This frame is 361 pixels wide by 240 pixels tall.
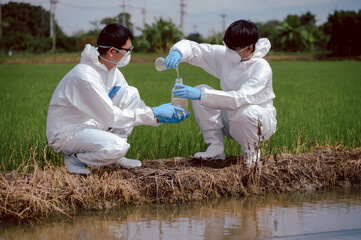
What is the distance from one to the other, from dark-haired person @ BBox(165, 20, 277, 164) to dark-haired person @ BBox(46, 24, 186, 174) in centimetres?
36

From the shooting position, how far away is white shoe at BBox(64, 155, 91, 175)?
3.61 metres

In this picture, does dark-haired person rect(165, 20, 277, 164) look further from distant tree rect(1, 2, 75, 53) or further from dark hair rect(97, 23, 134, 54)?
distant tree rect(1, 2, 75, 53)

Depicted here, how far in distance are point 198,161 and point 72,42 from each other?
131ft

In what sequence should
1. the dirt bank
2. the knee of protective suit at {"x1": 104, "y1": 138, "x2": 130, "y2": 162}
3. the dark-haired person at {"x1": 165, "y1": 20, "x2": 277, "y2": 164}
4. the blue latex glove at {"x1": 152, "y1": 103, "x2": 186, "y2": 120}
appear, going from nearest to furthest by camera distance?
the dirt bank → the knee of protective suit at {"x1": 104, "y1": 138, "x2": 130, "y2": 162} → the blue latex glove at {"x1": 152, "y1": 103, "x2": 186, "y2": 120} → the dark-haired person at {"x1": 165, "y1": 20, "x2": 277, "y2": 164}

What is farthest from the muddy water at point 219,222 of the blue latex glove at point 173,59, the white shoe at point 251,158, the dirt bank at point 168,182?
the blue latex glove at point 173,59

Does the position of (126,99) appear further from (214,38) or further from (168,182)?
(214,38)

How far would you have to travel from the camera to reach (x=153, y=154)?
14.9 feet

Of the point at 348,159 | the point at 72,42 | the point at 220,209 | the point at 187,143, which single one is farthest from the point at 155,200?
the point at 72,42

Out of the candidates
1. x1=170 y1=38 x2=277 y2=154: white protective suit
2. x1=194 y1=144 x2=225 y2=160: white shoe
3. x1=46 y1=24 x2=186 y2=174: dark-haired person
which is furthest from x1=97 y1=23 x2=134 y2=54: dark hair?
x1=194 y1=144 x2=225 y2=160: white shoe

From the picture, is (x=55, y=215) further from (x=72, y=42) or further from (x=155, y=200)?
(x=72, y=42)

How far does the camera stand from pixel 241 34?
3746mm

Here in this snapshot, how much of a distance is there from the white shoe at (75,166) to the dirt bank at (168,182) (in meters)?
0.06

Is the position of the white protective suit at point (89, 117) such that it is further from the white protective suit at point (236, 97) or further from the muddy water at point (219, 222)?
the white protective suit at point (236, 97)

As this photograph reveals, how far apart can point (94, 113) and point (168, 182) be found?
2.41 ft
